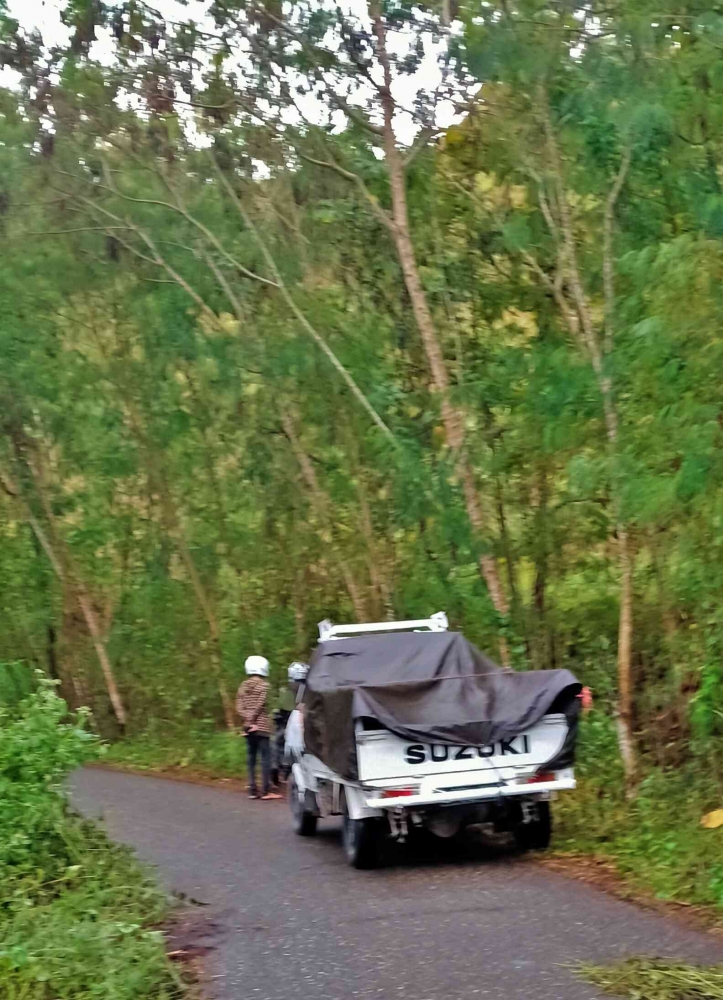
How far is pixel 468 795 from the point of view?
992 cm

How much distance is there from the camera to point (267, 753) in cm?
1577

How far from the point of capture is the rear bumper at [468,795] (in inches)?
387

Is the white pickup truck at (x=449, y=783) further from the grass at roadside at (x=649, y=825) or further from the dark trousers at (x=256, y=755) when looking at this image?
the dark trousers at (x=256, y=755)

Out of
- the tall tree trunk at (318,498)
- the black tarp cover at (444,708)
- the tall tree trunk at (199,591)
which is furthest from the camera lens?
the tall tree trunk at (199,591)

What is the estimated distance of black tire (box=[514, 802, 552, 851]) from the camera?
10.4 meters

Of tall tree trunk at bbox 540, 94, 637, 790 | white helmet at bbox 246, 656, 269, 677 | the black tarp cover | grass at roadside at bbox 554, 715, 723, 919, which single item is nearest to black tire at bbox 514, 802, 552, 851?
grass at roadside at bbox 554, 715, 723, 919

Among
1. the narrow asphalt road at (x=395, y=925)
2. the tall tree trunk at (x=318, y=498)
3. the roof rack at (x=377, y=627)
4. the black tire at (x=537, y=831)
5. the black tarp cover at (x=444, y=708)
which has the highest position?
the tall tree trunk at (x=318, y=498)

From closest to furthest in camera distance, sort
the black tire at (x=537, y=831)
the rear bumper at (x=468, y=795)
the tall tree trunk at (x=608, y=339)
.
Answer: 1. the rear bumper at (x=468, y=795)
2. the black tire at (x=537, y=831)
3. the tall tree trunk at (x=608, y=339)

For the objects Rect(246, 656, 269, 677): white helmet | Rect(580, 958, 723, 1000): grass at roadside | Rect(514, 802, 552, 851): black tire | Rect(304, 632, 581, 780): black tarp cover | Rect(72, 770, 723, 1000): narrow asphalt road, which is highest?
Rect(246, 656, 269, 677): white helmet

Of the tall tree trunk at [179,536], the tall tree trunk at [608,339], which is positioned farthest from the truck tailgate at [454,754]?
the tall tree trunk at [179,536]

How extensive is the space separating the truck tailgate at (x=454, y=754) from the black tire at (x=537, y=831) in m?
0.49

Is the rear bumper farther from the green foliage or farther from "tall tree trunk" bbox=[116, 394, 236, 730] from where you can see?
"tall tree trunk" bbox=[116, 394, 236, 730]

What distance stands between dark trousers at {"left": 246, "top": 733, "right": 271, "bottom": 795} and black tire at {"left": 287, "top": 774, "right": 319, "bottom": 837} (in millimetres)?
2582

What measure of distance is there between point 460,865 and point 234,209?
27.5 feet
